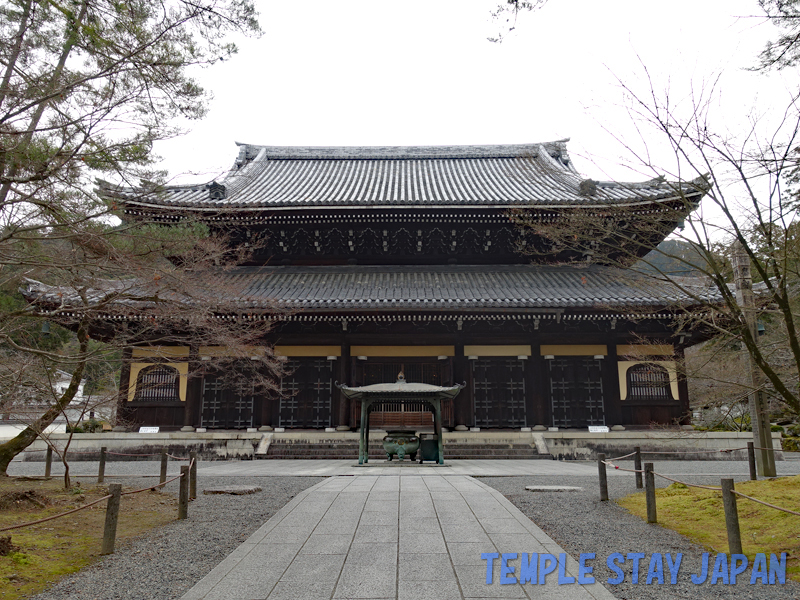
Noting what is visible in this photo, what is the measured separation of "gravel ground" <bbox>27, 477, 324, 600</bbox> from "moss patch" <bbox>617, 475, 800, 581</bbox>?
474 cm

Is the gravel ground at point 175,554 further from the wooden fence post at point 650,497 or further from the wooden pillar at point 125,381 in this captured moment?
the wooden pillar at point 125,381

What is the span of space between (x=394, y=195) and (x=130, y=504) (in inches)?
493

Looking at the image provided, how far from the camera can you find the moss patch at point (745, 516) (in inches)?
195

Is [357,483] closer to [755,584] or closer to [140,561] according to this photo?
[140,561]

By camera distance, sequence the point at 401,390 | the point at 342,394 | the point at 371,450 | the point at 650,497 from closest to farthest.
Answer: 1. the point at 650,497
2. the point at 401,390
3. the point at 371,450
4. the point at 342,394

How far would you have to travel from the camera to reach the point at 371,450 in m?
13.9

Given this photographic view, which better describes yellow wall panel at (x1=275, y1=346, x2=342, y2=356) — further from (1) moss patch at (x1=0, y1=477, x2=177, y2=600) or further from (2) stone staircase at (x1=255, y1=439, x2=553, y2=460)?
(1) moss patch at (x1=0, y1=477, x2=177, y2=600)

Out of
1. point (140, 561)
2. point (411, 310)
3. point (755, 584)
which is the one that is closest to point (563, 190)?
Answer: point (411, 310)

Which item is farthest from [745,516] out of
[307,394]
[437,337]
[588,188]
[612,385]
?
[588,188]

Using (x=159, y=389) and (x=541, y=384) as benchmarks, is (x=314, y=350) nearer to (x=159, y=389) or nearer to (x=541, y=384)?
(x=159, y=389)

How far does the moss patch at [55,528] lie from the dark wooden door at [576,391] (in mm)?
10724

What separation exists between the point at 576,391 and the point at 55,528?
42.0ft

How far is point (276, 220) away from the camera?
1575 cm

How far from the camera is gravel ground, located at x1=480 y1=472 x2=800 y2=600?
13.3 ft
